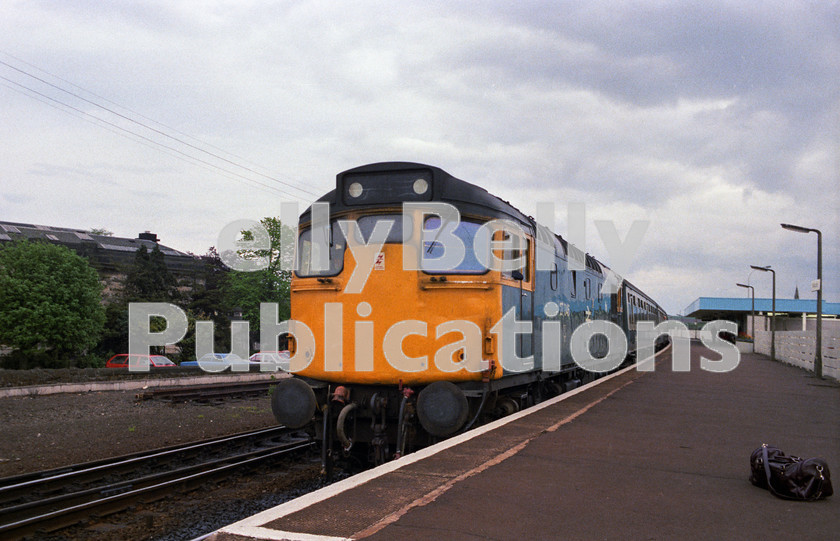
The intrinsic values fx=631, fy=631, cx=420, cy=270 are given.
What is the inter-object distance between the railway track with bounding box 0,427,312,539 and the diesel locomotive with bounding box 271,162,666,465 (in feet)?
6.26

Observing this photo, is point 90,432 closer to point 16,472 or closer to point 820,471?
point 16,472

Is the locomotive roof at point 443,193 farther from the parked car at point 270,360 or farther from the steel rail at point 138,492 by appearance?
the parked car at point 270,360

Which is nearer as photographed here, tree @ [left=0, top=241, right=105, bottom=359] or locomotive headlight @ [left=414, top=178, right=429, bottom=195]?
locomotive headlight @ [left=414, top=178, right=429, bottom=195]

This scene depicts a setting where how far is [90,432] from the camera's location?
1352 centimetres

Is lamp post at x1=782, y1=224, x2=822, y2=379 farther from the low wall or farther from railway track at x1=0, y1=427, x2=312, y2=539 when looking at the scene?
railway track at x1=0, y1=427, x2=312, y2=539

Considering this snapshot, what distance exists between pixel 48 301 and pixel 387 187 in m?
35.1

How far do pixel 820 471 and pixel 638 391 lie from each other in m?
9.18

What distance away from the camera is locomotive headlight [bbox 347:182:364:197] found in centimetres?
846

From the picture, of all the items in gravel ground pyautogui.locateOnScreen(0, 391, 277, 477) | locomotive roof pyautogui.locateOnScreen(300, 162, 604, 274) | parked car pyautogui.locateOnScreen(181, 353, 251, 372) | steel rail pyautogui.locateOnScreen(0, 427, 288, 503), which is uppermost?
locomotive roof pyautogui.locateOnScreen(300, 162, 604, 274)

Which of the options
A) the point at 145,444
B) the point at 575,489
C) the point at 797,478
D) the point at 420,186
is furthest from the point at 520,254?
the point at 145,444

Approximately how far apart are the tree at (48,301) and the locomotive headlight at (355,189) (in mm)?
34198

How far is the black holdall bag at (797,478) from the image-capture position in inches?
206

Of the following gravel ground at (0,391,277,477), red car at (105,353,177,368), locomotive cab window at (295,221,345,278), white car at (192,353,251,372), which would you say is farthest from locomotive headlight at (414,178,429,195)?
red car at (105,353,177,368)

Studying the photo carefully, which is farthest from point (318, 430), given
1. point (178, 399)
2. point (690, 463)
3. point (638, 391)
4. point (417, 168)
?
point (178, 399)
